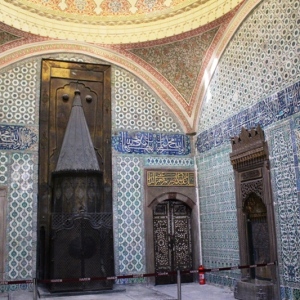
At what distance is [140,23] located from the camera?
267 inches

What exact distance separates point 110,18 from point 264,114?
127 inches

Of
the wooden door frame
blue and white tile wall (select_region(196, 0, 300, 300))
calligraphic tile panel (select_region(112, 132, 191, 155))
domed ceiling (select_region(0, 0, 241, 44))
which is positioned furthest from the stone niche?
domed ceiling (select_region(0, 0, 241, 44))

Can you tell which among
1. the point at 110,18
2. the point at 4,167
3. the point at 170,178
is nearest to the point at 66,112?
the point at 4,167

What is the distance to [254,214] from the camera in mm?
5250

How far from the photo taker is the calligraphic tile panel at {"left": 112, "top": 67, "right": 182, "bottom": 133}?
268 inches

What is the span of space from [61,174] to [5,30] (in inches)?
92.6

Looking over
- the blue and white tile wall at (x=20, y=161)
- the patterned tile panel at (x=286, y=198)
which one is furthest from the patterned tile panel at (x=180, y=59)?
the patterned tile panel at (x=286, y=198)

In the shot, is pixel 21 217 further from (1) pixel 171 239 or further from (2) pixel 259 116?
(2) pixel 259 116

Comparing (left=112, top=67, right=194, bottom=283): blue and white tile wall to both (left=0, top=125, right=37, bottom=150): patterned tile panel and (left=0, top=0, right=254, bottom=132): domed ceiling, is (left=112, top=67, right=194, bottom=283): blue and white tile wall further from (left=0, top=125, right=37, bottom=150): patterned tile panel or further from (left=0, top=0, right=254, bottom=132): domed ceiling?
→ (left=0, top=125, right=37, bottom=150): patterned tile panel

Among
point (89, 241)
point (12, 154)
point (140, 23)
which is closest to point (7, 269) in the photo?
point (89, 241)

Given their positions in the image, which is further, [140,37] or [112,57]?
[112,57]

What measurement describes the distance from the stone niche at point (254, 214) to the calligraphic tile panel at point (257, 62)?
47 centimetres

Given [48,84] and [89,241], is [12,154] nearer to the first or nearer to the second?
[48,84]

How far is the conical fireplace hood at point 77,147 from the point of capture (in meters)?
5.82
